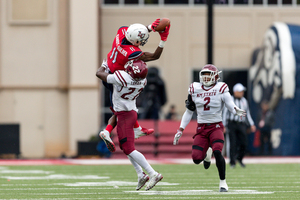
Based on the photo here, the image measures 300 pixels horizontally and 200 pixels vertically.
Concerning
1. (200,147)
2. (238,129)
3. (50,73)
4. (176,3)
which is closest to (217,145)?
(200,147)

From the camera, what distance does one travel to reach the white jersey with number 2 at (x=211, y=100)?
7.93 m

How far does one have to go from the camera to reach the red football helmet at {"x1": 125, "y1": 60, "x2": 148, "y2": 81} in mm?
7516

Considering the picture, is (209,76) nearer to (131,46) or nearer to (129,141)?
(131,46)

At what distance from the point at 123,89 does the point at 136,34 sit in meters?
0.69

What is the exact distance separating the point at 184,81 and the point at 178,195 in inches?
551

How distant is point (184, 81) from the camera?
21.1 metres

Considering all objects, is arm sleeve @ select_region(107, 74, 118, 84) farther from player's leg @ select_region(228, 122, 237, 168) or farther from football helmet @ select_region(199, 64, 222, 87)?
player's leg @ select_region(228, 122, 237, 168)

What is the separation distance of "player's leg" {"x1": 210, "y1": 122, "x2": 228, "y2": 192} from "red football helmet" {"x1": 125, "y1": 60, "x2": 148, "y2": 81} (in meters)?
1.19

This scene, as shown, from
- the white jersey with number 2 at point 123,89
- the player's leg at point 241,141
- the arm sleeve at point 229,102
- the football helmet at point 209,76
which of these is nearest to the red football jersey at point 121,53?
the white jersey with number 2 at point 123,89

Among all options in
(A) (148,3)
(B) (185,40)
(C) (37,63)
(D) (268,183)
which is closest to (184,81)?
(B) (185,40)

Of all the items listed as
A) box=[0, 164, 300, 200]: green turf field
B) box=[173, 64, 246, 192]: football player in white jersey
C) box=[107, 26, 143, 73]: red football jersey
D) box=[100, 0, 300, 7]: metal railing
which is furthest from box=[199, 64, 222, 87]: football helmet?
box=[100, 0, 300, 7]: metal railing

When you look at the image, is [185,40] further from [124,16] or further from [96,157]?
[96,157]

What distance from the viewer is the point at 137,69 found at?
7.52 meters

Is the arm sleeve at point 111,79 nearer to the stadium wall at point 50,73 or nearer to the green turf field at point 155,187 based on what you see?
the green turf field at point 155,187
